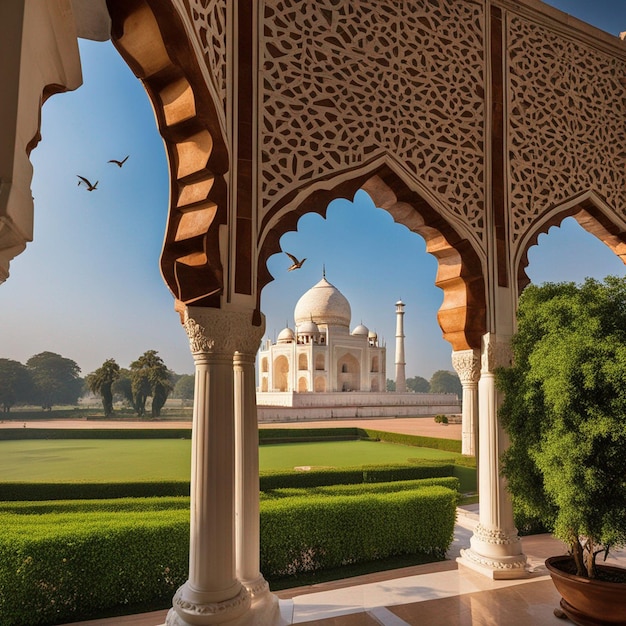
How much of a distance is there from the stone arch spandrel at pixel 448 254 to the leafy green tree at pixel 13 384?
40.0m

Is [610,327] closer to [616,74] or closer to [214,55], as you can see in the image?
[214,55]

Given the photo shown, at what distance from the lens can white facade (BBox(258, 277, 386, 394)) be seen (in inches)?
1380

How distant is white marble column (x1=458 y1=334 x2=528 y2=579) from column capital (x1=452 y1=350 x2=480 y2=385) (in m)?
0.05

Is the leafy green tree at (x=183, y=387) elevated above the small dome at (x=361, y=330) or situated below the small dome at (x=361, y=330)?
below

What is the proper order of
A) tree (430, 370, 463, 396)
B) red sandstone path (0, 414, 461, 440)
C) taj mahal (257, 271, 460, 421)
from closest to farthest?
red sandstone path (0, 414, 461, 440), taj mahal (257, 271, 460, 421), tree (430, 370, 463, 396)

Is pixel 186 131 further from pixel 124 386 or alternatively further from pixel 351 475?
pixel 124 386

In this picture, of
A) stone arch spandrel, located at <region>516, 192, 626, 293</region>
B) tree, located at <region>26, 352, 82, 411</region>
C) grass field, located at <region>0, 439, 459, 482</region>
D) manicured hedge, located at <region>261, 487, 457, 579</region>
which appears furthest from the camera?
tree, located at <region>26, 352, 82, 411</region>

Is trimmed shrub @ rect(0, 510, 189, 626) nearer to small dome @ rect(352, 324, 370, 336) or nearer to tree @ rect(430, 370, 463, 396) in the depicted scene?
small dome @ rect(352, 324, 370, 336)

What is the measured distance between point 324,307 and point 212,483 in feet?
110

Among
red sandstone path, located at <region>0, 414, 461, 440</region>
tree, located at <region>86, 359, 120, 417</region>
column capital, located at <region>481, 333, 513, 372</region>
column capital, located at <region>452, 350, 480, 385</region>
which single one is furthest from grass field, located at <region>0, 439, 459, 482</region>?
tree, located at <region>86, 359, 120, 417</region>

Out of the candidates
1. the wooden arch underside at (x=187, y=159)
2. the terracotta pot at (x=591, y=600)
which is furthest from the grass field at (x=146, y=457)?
the wooden arch underside at (x=187, y=159)

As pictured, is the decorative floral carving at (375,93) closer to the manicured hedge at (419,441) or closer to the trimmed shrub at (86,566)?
the trimmed shrub at (86,566)

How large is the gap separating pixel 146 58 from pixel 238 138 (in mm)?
841

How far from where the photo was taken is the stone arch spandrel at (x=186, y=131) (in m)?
2.82
